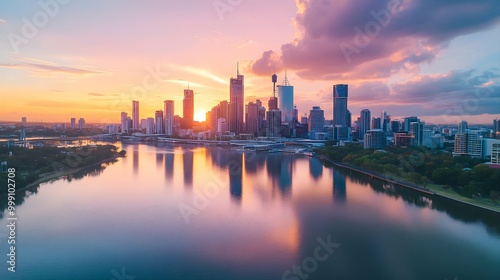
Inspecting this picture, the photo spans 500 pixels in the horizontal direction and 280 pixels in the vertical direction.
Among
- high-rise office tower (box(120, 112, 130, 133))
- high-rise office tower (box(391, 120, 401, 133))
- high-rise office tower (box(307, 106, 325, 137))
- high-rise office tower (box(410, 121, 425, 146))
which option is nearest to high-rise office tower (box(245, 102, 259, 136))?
high-rise office tower (box(307, 106, 325, 137))

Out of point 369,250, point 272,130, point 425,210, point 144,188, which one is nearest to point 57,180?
point 144,188

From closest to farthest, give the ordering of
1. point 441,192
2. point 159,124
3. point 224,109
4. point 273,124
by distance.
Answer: point 441,192, point 273,124, point 159,124, point 224,109

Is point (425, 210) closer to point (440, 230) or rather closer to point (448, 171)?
point (440, 230)

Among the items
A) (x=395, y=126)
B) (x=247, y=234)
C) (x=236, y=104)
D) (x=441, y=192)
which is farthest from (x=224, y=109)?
(x=247, y=234)

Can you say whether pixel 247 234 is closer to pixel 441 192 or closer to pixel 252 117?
pixel 441 192

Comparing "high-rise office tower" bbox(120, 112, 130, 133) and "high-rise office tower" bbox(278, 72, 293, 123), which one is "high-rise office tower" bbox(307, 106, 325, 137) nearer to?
"high-rise office tower" bbox(278, 72, 293, 123)
